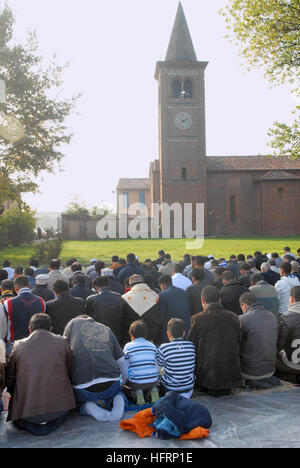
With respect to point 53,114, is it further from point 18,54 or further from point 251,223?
point 251,223

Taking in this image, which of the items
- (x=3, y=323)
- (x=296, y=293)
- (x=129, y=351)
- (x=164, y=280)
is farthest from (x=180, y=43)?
(x=129, y=351)

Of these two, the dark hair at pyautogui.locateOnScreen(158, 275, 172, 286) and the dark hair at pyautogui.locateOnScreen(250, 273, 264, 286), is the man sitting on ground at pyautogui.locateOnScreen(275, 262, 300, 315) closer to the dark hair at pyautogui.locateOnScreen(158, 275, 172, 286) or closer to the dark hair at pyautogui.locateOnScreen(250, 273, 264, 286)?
the dark hair at pyautogui.locateOnScreen(250, 273, 264, 286)

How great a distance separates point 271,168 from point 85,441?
1936 inches

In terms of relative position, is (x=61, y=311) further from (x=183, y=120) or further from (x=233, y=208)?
(x=233, y=208)

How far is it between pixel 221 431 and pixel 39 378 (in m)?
2.10

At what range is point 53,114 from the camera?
87.2ft

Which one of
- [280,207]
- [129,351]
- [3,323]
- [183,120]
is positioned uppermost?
[183,120]

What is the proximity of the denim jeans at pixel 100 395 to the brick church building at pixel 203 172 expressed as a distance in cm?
4088

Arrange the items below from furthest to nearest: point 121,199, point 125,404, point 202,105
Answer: point 121,199, point 202,105, point 125,404

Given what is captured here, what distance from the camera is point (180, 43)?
152 feet

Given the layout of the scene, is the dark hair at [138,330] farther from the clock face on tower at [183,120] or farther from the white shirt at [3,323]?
the clock face on tower at [183,120]

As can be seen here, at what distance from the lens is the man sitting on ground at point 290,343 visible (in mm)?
6391

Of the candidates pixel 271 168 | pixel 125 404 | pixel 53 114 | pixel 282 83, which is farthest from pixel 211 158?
pixel 125 404

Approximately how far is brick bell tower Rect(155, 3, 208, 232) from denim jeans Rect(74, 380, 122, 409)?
40.8 meters
